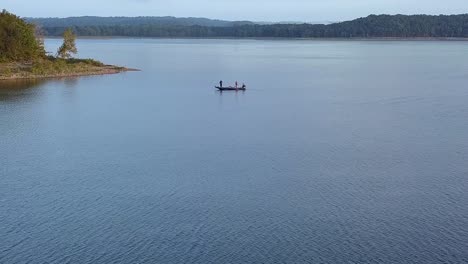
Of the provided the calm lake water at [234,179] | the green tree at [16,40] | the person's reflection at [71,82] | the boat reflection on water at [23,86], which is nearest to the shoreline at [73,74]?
the boat reflection on water at [23,86]

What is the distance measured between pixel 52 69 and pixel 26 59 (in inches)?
113

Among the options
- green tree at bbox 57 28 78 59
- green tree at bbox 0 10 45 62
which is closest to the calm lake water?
green tree at bbox 0 10 45 62

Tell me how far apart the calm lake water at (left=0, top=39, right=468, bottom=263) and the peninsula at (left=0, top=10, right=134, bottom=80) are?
8916 mm

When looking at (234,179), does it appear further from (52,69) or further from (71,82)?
(52,69)

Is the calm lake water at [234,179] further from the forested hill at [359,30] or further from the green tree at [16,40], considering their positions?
the forested hill at [359,30]

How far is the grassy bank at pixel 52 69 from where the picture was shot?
1448 inches

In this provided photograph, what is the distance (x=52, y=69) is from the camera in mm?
38281

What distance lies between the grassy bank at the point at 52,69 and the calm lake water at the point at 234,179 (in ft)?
27.4

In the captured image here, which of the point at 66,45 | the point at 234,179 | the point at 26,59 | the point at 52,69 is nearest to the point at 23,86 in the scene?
the point at 52,69

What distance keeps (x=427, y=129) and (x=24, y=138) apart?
13.0m

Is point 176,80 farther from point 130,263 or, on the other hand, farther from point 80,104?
point 130,263

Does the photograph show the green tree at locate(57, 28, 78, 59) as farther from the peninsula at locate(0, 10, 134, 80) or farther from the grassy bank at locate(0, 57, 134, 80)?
the peninsula at locate(0, 10, 134, 80)

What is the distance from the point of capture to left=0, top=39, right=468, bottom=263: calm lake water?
433 inches

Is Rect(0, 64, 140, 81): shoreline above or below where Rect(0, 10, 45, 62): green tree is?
below
